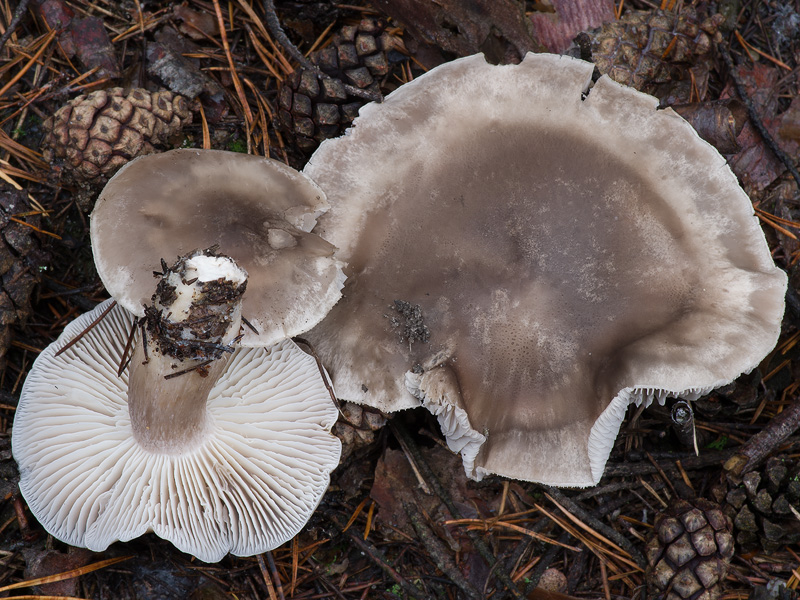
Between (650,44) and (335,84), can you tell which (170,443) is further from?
(650,44)

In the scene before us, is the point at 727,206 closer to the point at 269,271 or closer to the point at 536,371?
the point at 536,371

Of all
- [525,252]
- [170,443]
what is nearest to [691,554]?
[525,252]

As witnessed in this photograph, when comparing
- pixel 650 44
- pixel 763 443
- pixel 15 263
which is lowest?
pixel 763 443

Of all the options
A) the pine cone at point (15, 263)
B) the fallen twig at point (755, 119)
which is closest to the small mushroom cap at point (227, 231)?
the pine cone at point (15, 263)

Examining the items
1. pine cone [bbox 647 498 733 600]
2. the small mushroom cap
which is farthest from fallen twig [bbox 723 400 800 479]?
the small mushroom cap

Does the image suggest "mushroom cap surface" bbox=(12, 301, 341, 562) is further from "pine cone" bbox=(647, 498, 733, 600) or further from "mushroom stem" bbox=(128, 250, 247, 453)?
"pine cone" bbox=(647, 498, 733, 600)

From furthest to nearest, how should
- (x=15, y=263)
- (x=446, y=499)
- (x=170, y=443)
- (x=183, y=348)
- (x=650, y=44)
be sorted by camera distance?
1. (x=650, y=44)
2. (x=446, y=499)
3. (x=15, y=263)
4. (x=170, y=443)
5. (x=183, y=348)

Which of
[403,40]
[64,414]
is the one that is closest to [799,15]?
[403,40]
